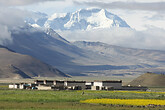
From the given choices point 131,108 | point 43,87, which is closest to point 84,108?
point 131,108

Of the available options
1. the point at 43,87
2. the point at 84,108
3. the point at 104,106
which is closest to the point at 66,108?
the point at 84,108

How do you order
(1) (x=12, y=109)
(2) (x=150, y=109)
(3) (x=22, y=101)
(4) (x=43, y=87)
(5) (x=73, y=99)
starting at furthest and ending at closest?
1. (4) (x=43, y=87)
2. (5) (x=73, y=99)
3. (3) (x=22, y=101)
4. (2) (x=150, y=109)
5. (1) (x=12, y=109)

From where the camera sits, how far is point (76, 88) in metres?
200

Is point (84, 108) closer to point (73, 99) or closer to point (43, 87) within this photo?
point (73, 99)

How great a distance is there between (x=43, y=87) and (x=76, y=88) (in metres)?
16.7

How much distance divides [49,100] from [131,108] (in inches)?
1116

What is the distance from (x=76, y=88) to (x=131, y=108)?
104 metres

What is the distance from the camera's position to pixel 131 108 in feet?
317

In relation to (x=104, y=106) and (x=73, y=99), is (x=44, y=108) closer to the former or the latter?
(x=104, y=106)

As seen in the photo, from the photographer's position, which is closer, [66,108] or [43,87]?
[66,108]

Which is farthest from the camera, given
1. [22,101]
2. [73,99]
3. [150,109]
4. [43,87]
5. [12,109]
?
[43,87]

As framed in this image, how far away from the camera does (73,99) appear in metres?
121

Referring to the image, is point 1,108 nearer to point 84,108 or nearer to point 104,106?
point 84,108

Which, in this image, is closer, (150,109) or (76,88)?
(150,109)
